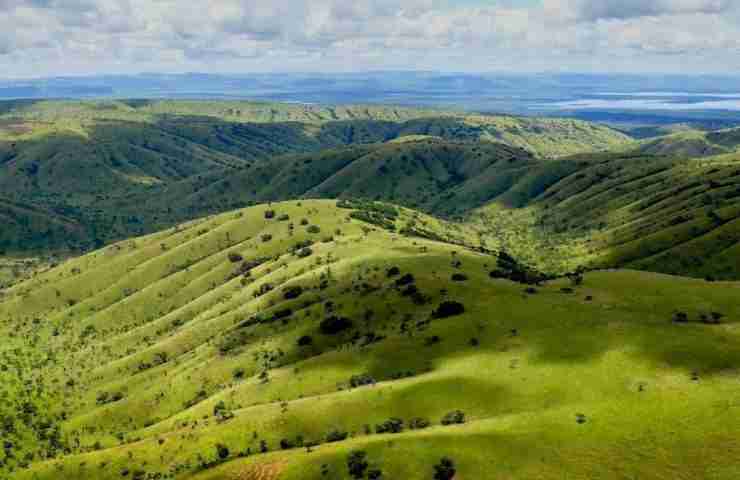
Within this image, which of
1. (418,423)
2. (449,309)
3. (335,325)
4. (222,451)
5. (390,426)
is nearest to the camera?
(418,423)

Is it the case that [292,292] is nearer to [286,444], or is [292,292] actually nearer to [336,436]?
[286,444]

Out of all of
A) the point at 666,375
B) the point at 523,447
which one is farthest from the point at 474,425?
the point at 666,375

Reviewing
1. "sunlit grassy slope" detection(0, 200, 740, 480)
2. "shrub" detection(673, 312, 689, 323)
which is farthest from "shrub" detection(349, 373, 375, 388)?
"shrub" detection(673, 312, 689, 323)

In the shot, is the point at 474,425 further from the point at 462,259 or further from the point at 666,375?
the point at 462,259

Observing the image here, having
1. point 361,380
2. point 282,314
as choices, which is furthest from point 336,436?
point 282,314

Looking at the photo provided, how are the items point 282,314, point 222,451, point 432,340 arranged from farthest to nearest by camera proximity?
point 282,314, point 432,340, point 222,451

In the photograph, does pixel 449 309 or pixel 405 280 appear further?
pixel 405 280
